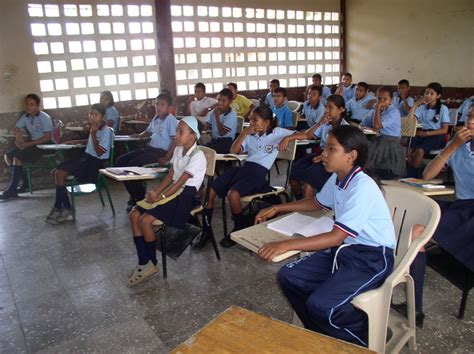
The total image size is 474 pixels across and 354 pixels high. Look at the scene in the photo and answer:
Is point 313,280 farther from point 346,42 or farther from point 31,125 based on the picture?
point 346,42

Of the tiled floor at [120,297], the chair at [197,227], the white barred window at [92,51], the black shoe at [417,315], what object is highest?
the white barred window at [92,51]

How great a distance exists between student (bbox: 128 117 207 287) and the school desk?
157cm

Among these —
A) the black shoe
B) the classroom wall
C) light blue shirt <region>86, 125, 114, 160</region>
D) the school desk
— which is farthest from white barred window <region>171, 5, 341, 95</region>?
the school desk

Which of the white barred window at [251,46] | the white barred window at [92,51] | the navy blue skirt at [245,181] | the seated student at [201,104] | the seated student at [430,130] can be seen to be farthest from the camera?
the white barred window at [251,46]

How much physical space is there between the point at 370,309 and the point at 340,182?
20.7 inches

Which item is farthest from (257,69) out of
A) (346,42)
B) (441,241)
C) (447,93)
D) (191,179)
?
(441,241)

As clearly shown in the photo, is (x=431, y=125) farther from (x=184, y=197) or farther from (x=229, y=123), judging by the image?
(x=184, y=197)

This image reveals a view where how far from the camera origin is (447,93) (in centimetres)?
698

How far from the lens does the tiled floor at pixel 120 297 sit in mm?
2242

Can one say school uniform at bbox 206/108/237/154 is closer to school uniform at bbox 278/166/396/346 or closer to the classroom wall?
school uniform at bbox 278/166/396/346

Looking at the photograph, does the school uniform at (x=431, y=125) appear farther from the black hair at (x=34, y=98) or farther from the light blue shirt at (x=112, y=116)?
the black hair at (x=34, y=98)

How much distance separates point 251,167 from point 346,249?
1.77 m

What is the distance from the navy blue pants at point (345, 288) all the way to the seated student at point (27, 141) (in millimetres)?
4297

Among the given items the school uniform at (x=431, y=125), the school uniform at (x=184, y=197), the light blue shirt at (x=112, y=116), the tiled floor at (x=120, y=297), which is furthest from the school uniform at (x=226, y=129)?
the school uniform at (x=431, y=125)
